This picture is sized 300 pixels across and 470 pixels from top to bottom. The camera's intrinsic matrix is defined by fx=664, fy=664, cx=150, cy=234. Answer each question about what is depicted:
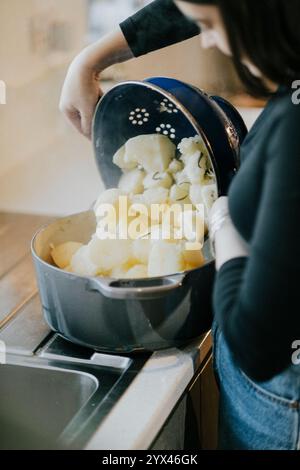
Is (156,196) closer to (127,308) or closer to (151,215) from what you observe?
(151,215)

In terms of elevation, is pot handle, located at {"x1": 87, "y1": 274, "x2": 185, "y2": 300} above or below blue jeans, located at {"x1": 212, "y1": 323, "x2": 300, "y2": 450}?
above

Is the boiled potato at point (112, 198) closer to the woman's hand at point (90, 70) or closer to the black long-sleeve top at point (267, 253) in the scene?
the woman's hand at point (90, 70)

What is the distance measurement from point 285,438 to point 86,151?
1.49 metres

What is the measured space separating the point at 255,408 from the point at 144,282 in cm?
20

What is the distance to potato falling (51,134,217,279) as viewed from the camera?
35.8 inches

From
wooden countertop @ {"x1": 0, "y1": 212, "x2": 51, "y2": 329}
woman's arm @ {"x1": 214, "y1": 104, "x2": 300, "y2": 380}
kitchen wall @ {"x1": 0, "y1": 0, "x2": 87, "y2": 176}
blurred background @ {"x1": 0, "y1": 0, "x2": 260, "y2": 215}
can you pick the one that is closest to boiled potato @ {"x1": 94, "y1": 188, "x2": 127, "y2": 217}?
wooden countertop @ {"x1": 0, "y1": 212, "x2": 51, "y2": 329}

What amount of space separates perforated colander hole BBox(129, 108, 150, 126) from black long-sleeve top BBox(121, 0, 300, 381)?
1.05 ft

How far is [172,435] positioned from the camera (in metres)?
0.87

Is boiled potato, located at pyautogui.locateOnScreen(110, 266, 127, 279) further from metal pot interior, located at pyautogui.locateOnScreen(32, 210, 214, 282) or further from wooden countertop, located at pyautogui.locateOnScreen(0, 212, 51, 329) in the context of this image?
wooden countertop, located at pyautogui.locateOnScreen(0, 212, 51, 329)

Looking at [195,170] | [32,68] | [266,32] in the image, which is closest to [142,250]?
[195,170]

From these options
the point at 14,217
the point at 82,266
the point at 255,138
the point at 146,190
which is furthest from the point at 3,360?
the point at 14,217

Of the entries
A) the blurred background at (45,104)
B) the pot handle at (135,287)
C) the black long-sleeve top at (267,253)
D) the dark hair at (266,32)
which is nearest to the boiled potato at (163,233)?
the pot handle at (135,287)
